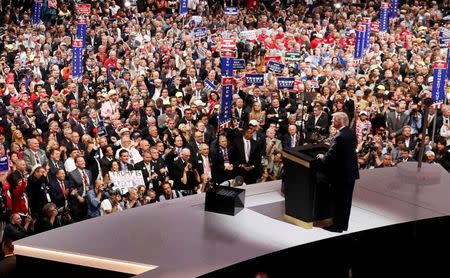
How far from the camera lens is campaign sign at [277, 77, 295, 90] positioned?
1231cm

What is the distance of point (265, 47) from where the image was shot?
16656mm

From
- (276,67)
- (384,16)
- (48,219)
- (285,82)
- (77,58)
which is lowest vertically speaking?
(48,219)

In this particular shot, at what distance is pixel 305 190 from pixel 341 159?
0.36 meters

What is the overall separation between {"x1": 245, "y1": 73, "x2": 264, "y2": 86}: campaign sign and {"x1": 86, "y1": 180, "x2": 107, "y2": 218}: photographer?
4.30 metres

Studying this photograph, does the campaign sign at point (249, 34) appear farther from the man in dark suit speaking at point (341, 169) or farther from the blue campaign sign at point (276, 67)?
the man in dark suit speaking at point (341, 169)

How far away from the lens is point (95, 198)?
8.57m

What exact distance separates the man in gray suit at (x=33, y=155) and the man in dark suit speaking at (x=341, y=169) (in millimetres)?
4344

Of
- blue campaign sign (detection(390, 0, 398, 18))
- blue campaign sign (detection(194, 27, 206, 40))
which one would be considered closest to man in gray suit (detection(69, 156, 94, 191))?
blue campaign sign (detection(194, 27, 206, 40))

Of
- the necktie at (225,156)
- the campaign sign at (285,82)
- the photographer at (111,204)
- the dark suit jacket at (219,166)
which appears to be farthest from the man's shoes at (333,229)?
the campaign sign at (285,82)

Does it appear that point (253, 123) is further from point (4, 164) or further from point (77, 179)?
point (4, 164)

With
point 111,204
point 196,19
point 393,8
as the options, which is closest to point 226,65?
point 111,204

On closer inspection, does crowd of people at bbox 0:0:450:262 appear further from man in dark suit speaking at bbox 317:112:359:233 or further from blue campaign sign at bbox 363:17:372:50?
man in dark suit speaking at bbox 317:112:359:233

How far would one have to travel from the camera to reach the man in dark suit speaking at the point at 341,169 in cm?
596

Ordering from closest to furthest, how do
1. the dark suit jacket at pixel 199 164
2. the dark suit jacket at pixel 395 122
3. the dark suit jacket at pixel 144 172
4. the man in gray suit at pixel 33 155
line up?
the dark suit jacket at pixel 144 172
the man in gray suit at pixel 33 155
the dark suit jacket at pixel 199 164
the dark suit jacket at pixel 395 122
